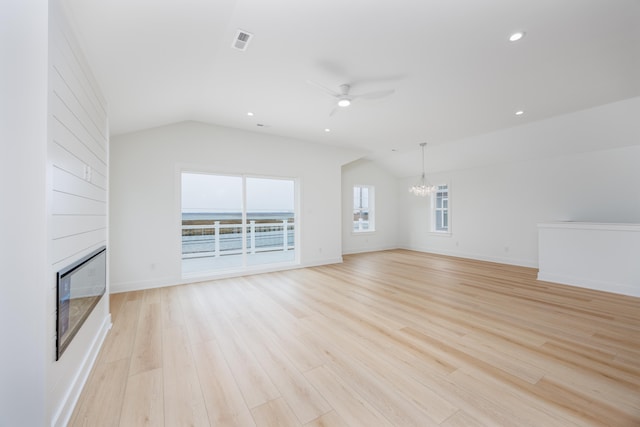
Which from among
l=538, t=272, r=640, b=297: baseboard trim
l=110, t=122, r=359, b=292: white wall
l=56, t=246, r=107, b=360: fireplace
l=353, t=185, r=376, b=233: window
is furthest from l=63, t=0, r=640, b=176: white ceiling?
l=353, t=185, r=376, b=233: window

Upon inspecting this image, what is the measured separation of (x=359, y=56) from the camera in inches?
105

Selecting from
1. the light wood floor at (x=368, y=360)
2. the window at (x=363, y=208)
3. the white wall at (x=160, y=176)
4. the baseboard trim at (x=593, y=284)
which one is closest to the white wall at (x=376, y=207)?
the window at (x=363, y=208)

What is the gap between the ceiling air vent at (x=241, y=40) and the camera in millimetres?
2283

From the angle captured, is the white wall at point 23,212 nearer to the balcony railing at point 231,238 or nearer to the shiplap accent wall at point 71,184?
the shiplap accent wall at point 71,184

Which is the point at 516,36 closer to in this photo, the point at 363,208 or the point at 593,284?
the point at 593,284

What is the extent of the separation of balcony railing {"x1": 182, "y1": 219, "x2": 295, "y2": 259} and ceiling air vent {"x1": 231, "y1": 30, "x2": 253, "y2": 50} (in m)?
3.52

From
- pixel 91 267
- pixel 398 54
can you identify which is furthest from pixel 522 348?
pixel 91 267

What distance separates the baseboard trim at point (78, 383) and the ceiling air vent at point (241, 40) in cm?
300

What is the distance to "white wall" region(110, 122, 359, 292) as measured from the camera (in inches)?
162

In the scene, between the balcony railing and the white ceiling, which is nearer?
the white ceiling

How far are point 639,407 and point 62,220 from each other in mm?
3953

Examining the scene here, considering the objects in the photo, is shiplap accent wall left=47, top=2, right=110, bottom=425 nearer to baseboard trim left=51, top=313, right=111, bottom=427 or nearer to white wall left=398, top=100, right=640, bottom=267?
baseboard trim left=51, top=313, right=111, bottom=427

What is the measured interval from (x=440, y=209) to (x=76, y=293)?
8.15m

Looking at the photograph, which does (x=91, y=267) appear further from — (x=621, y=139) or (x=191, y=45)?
(x=621, y=139)
